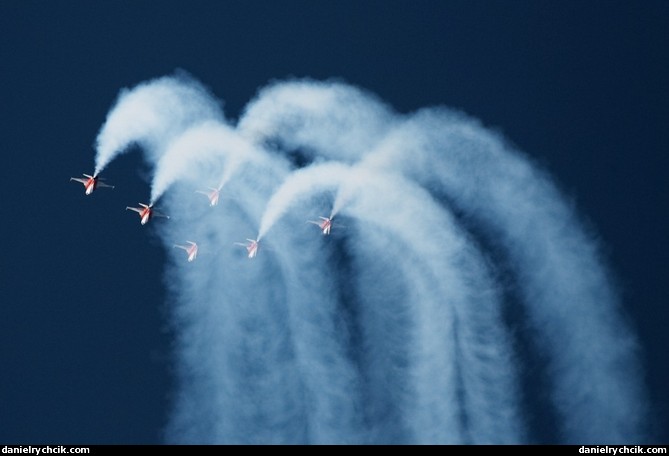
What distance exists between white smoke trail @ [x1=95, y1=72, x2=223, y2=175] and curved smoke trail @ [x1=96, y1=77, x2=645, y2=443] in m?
0.12

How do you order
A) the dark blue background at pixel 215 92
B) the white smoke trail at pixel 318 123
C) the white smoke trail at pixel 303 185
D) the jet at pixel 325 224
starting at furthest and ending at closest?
the dark blue background at pixel 215 92, the white smoke trail at pixel 318 123, the white smoke trail at pixel 303 185, the jet at pixel 325 224

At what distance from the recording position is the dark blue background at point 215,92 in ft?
203

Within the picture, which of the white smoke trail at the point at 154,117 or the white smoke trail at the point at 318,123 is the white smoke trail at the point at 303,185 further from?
the white smoke trail at the point at 154,117

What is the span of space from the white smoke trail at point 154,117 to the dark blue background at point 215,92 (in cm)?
248

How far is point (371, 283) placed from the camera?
54656 millimetres

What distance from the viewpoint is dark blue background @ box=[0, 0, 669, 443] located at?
203ft

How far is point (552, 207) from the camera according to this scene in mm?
54781

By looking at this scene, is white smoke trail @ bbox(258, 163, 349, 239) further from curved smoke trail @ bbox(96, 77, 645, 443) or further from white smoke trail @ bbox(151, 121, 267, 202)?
white smoke trail @ bbox(151, 121, 267, 202)

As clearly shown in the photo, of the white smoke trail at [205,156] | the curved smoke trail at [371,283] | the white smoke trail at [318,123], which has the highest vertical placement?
the white smoke trail at [318,123]

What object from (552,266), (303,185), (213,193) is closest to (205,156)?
(213,193)

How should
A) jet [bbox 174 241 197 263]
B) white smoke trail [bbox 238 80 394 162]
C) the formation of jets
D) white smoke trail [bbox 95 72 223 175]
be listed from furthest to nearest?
jet [bbox 174 241 197 263] < white smoke trail [bbox 95 72 223 175] < white smoke trail [bbox 238 80 394 162] < the formation of jets

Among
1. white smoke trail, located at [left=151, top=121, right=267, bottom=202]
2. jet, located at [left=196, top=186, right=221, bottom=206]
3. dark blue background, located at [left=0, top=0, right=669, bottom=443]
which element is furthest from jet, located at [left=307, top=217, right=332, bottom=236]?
Result: dark blue background, located at [left=0, top=0, right=669, bottom=443]

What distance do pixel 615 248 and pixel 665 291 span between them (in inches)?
167

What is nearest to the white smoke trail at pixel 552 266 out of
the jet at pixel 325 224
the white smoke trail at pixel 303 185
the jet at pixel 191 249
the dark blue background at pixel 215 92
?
the white smoke trail at pixel 303 185
